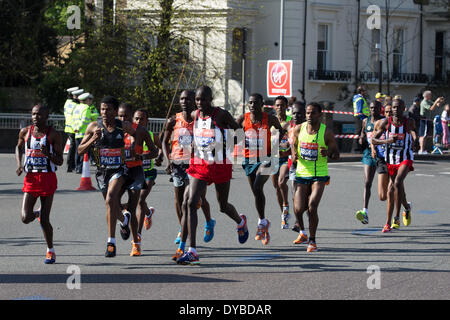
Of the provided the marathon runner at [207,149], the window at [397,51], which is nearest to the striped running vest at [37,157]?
the marathon runner at [207,149]

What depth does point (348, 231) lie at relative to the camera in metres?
12.0

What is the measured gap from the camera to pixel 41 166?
956 centimetres

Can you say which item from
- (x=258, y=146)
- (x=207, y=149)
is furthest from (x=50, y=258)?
(x=258, y=146)

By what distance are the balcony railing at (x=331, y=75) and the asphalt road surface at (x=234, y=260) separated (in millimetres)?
18923

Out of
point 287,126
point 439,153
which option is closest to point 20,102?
point 439,153

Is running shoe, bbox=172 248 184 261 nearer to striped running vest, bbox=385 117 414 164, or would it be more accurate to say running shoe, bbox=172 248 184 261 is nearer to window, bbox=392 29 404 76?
striped running vest, bbox=385 117 414 164

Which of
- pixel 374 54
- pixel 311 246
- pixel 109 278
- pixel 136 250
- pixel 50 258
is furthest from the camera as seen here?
pixel 374 54

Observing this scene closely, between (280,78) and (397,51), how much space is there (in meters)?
11.7

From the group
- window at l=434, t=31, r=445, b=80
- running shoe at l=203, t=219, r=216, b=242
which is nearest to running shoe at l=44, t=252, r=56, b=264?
running shoe at l=203, t=219, r=216, b=242

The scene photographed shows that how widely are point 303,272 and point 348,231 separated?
319cm

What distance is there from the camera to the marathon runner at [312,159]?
10.4 metres

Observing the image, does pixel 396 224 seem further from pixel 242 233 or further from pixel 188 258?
pixel 188 258

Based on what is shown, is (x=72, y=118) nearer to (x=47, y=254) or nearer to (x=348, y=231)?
(x=348, y=231)

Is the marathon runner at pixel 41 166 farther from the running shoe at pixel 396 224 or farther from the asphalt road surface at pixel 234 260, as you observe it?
the running shoe at pixel 396 224
